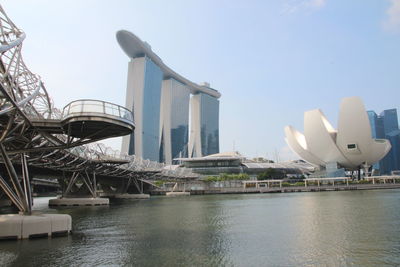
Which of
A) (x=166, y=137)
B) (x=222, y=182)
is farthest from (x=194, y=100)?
(x=222, y=182)

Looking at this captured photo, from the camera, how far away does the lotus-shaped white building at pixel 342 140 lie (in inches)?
3019

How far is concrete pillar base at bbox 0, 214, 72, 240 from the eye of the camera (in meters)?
15.5

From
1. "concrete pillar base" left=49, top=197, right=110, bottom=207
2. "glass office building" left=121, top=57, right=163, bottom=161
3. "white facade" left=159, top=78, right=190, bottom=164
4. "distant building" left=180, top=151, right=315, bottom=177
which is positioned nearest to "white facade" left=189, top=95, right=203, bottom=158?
"white facade" left=159, top=78, right=190, bottom=164

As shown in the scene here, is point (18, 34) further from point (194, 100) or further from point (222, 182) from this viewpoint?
point (194, 100)

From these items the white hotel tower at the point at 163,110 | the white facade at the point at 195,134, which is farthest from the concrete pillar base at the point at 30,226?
the white facade at the point at 195,134

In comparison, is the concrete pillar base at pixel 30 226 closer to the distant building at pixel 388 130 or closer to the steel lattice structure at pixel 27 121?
the steel lattice structure at pixel 27 121

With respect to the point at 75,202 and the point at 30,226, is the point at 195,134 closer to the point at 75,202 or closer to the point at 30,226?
the point at 75,202

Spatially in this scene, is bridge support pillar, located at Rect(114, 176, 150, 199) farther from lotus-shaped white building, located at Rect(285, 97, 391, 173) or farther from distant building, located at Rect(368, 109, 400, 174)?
distant building, located at Rect(368, 109, 400, 174)

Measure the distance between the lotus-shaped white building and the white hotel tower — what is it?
5750cm

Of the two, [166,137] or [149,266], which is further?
[166,137]

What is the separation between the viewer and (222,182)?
87250 millimetres

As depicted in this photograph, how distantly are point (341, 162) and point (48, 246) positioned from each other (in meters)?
85.2

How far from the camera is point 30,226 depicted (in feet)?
51.9

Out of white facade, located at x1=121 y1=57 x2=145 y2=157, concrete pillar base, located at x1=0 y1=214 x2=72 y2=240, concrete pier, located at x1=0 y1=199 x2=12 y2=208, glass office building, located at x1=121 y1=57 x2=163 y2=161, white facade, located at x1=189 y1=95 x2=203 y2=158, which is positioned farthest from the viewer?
white facade, located at x1=189 y1=95 x2=203 y2=158
